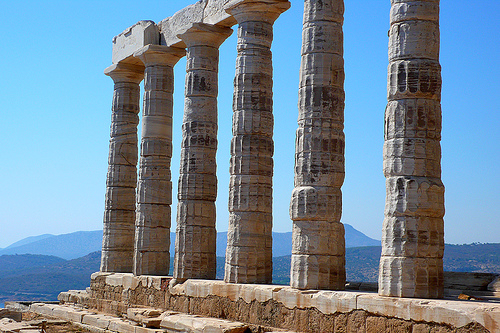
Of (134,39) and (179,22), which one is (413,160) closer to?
(179,22)

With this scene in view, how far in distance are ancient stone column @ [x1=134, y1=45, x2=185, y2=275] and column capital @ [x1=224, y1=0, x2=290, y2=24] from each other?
4.56 m

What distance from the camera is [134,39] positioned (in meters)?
24.2

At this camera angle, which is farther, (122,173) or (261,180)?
(122,173)

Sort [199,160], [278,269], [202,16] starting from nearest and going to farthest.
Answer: [199,160]
[202,16]
[278,269]

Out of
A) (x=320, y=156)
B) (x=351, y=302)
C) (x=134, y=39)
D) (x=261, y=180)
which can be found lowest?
(x=351, y=302)

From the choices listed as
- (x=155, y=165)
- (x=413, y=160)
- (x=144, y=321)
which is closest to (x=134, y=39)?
(x=155, y=165)

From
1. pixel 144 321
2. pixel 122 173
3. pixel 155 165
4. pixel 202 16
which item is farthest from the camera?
pixel 122 173

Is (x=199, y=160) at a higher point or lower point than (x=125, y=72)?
lower

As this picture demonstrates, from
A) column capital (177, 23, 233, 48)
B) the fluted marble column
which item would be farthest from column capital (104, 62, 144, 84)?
the fluted marble column

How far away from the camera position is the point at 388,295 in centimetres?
1341

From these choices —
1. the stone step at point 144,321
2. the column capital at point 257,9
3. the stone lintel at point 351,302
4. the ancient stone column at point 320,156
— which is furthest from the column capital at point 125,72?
the ancient stone column at point 320,156

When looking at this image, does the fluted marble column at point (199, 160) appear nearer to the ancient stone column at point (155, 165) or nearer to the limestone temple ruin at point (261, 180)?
the limestone temple ruin at point (261, 180)

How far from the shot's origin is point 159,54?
22922 mm

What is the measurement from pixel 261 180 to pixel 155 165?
5535 mm
